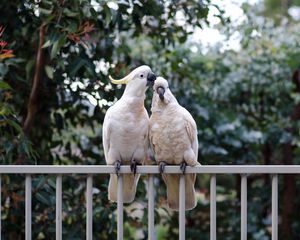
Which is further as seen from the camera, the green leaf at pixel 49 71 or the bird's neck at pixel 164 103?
the green leaf at pixel 49 71

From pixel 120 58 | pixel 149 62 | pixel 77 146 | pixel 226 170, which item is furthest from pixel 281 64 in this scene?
pixel 226 170

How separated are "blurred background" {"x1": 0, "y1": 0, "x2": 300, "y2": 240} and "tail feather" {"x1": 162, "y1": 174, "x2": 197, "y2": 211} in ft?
1.98

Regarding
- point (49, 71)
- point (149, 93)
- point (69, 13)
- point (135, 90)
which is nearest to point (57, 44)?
point (69, 13)

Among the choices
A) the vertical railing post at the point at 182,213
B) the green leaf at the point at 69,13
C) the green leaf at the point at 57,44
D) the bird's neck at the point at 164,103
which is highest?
the green leaf at the point at 69,13

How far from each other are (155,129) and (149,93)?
81cm

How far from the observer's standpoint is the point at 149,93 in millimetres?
2914

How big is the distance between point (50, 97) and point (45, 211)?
1.98 feet

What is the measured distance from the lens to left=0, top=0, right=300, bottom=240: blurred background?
8.35 feet

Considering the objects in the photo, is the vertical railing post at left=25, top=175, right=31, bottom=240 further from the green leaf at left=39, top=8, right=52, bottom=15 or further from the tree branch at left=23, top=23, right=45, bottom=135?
the tree branch at left=23, top=23, right=45, bottom=135

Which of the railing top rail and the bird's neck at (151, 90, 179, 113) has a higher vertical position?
the bird's neck at (151, 90, 179, 113)

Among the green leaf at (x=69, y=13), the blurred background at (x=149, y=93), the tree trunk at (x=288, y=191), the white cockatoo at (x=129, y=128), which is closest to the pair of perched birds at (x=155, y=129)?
the white cockatoo at (x=129, y=128)

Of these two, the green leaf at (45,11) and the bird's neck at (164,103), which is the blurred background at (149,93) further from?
the bird's neck at (164,103)

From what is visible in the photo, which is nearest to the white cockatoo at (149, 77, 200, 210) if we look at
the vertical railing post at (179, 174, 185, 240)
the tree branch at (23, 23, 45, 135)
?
the vertical railing post at (179, 174, 185, 240)

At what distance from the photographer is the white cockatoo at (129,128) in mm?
2076
